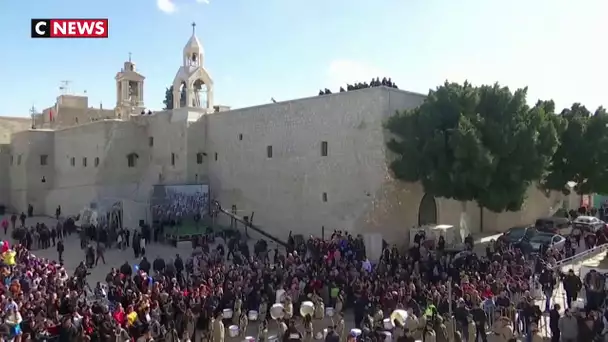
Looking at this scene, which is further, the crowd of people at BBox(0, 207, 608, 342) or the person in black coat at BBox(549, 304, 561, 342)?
the person in black coat at BBox(549, 304, 561, 342)

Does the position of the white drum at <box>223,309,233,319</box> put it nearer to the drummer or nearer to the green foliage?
the drummer

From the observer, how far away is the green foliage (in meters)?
21.7

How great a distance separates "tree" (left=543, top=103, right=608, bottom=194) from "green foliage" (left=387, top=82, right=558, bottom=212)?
19.1ft

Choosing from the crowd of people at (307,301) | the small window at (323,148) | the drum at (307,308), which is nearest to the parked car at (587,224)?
the crowd of people at (307,301)

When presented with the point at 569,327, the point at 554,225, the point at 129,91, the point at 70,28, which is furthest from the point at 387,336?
the point at 129,91

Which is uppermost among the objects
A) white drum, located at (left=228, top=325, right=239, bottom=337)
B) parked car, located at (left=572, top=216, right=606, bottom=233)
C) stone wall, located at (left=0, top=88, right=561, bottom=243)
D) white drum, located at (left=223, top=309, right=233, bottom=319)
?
stone wall, located at (left=0, top=88, right=561, bottom=243)

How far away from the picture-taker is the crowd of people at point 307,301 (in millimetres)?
11156

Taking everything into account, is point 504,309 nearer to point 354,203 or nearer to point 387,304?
point 387,304

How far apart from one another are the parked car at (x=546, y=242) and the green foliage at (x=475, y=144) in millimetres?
2124

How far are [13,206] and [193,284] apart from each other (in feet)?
94.1

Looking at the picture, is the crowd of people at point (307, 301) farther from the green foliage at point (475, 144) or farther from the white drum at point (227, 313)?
the green foliage at point (475, 144)

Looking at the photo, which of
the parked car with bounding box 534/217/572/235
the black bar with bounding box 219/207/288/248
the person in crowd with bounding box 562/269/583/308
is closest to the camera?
the person in crowd with bounding box 562/269/583/308

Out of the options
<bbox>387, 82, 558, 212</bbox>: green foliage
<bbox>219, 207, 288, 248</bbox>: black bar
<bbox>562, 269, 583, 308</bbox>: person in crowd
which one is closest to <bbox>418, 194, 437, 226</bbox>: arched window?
<bbox>387, 82, 558, 212</bbox>: green foliage

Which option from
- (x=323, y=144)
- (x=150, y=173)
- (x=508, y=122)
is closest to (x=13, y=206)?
(x=150, y=173)
